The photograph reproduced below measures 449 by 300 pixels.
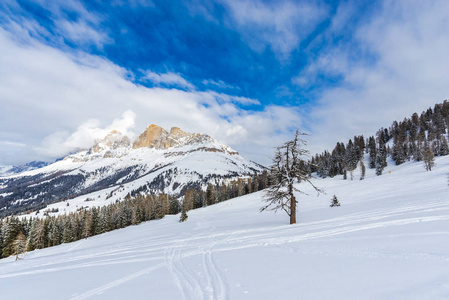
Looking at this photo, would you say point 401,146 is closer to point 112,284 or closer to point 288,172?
point 288,172

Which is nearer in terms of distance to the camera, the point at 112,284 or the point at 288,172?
the point at 112,284

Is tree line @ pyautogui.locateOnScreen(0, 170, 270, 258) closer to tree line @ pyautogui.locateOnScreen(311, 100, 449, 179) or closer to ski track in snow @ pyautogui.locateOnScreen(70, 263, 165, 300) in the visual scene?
ski track in snow @ pyautogui.locateOnScreen(70, 263, 165, 300)

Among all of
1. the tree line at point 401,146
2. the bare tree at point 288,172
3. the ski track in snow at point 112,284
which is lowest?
the ski track in snow at point 112,284

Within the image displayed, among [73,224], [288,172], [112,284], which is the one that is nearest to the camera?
[112,284]

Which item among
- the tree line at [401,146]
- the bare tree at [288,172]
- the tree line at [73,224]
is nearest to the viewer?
the bare tree at [288,172]

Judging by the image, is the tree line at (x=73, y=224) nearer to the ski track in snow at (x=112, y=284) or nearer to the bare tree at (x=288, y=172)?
the bare tree at (x=288, y=172)

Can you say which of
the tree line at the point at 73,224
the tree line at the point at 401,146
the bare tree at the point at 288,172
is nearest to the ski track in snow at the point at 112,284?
the bare tree at the point at 288,172

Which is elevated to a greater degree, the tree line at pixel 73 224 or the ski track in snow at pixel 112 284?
the ski track in snow at pixel 112 284

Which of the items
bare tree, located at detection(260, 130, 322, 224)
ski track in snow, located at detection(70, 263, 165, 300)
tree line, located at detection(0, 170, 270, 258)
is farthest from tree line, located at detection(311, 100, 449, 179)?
ski track in snow, located at detection(70, 263, 165, 300)

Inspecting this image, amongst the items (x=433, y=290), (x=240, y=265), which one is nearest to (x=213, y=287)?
(x=240, y=265)

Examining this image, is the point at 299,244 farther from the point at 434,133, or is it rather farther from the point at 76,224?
the point at 434,133

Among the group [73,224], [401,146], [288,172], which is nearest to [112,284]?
[288,172]

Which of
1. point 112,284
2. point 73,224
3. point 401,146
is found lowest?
point 73,224

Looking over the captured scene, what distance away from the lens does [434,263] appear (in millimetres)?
5867
